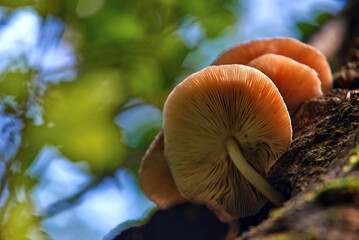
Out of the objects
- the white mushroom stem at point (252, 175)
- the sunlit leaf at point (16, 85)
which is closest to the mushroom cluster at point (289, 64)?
the white mushroom stem at point (252, 175)

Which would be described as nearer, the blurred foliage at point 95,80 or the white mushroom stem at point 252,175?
the white mushroom stem at point 252,175

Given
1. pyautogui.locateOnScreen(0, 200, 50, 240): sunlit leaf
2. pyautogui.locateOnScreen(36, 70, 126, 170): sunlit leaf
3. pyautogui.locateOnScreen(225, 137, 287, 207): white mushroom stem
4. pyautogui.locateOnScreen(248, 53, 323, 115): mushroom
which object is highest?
pyautogui.locateOnScreen(36, 70, 126, 170): sunlit leaf

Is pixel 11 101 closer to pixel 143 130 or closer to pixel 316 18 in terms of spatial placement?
pixel 143 130

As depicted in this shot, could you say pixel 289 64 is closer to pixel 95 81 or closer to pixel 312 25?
pixel 95 81

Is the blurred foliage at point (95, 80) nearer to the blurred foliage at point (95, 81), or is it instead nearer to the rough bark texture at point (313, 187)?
the blurred foliage at point (95, 81)

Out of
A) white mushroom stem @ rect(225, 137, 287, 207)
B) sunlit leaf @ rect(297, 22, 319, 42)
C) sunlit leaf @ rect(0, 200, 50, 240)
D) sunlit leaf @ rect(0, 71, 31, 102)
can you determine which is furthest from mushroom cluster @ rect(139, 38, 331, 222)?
sunlit leaf @ rect(297, 22, 319, 42)

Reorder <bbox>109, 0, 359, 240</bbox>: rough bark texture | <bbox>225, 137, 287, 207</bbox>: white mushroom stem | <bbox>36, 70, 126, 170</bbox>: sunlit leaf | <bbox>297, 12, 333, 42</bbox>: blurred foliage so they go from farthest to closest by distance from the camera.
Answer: <bbox>297, 12, 333, 42</bbox>: blurred foliage
<bbox>36, 70, 126, 170</bbox>: sunlit leaf
<bbox>225, 137, 287, 207</bbox>: white mushroom stem
<bbox>109, 0, 359, 240</bbox>: rough bark texture

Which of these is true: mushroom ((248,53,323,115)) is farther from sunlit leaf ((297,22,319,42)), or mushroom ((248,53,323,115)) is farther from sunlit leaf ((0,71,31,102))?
sunlit leaf ((297,22,319,42))

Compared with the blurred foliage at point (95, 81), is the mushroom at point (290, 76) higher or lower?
lower

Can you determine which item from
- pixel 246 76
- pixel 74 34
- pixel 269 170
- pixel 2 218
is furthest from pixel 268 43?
pixel 2 218
